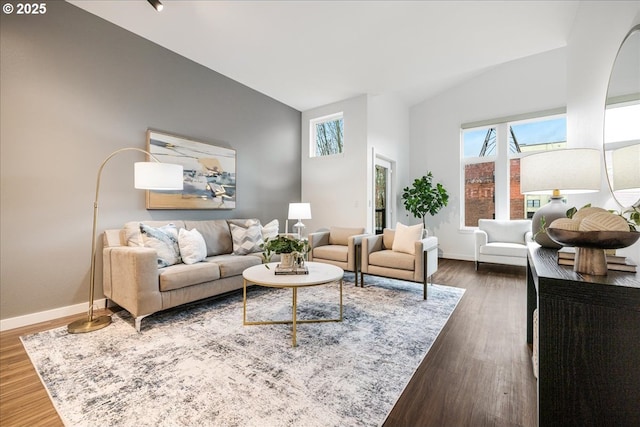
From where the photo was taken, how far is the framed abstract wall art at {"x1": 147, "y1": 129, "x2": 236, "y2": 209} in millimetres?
3297

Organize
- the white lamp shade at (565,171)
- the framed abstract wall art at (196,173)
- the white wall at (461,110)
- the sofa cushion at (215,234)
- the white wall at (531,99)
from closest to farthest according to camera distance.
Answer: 1. the white lamp shade at (565,171)
2. the white wall at (531,99)
3. the framed abstract wall art at (196,173)
4. the sofa cushion at (215,234)
5. the white wall at (461,110)

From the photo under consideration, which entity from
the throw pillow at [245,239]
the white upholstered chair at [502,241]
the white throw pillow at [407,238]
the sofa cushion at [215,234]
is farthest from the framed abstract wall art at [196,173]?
the white upholstered chair at [502,241]

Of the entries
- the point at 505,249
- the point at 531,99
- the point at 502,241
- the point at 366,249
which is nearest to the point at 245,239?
the point at 366,249

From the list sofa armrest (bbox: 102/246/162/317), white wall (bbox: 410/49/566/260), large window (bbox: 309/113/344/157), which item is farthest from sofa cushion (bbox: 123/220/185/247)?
white wall (bbox: 410/49/566/260)

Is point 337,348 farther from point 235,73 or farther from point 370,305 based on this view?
point 235,73

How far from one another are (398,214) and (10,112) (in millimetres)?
5880

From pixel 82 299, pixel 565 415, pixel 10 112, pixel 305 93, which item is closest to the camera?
pixel 565 415

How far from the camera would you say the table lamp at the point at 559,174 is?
1.60 meters

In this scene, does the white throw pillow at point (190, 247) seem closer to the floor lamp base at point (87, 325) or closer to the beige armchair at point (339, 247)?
the floor lamp base at point (87, 325)

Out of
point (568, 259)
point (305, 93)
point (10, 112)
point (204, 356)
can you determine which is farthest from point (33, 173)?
point (568, 259)

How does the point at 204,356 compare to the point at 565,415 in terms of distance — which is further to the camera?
the point at 204,356

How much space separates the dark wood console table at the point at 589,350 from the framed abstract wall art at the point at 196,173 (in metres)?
3.67

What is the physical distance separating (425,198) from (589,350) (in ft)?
15.9

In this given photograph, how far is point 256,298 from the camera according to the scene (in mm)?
3166
